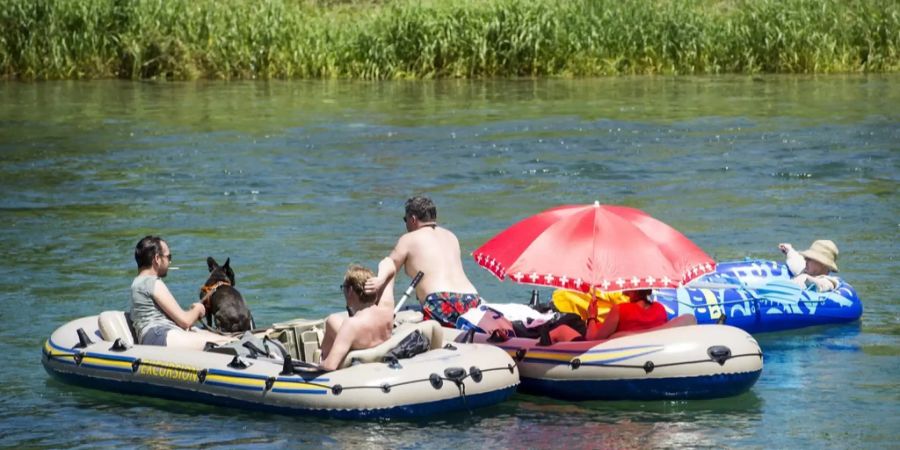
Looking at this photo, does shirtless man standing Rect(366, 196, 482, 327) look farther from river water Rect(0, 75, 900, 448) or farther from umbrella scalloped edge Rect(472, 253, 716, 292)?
river water Rect(0, 75, 900, 448)

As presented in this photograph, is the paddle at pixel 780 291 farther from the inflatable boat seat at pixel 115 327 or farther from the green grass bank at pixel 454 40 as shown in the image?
the green grass bank at pixel 454 40

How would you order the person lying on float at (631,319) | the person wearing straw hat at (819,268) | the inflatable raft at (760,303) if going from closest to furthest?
the person lying on float at (631,319) → the inflatable raft at (760,303) → the person wearing straw hat at (819,268)

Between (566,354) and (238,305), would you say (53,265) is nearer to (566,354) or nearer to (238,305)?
(238,305)

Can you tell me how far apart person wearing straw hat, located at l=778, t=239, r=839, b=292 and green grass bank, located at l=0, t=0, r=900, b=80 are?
60.7 ft

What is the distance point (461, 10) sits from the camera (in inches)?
1244

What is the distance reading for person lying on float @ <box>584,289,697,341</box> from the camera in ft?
35.5

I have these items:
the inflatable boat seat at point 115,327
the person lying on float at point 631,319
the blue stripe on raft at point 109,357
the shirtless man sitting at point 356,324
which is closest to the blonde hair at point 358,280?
Result: the shirtless man sitting at point 356,324

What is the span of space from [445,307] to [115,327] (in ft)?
7.73

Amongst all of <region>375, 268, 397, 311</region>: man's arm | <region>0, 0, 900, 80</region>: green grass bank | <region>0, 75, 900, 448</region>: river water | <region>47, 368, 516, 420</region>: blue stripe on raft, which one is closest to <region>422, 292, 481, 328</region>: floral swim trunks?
<region>375, 268, 397, 311</region>: man's arm

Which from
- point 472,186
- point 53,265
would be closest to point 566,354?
point 53,265

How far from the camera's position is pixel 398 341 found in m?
10.3

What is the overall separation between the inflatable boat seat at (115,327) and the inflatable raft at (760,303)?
13.2ft

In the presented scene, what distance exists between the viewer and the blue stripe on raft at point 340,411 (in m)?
Result: 10.1

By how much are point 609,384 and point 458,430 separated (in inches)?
44.5
